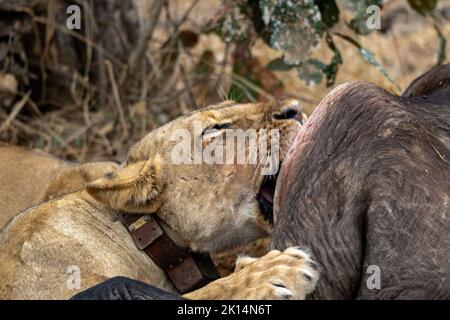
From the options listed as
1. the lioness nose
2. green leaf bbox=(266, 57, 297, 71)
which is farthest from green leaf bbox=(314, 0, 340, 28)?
the lioness nose

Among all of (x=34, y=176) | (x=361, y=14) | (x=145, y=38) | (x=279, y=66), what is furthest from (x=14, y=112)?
(x=361, y=14)

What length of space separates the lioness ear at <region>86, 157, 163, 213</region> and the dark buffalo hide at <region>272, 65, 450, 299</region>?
0.42 m

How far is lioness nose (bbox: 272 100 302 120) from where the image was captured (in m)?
3.75

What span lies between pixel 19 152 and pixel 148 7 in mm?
2177

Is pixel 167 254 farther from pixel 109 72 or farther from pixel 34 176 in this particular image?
pixel 109 72

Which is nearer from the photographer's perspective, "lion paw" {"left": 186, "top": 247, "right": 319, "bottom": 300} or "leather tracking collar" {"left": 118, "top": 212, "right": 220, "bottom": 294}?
"lion paw" {"left": 186, "top": 247, "right": 319, "bottom": 300}

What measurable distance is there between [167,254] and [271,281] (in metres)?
0.65

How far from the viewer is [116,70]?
6430 millimetres

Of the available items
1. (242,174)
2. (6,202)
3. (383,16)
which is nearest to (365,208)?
(242,174)

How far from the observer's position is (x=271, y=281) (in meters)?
2.97

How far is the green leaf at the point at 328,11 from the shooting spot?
537 cm

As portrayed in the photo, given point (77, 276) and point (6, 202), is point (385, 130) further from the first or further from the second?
point (6, 202)

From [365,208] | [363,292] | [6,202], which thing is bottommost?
[6,202]

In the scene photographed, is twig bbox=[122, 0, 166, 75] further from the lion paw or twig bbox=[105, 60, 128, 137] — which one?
the lion paw
